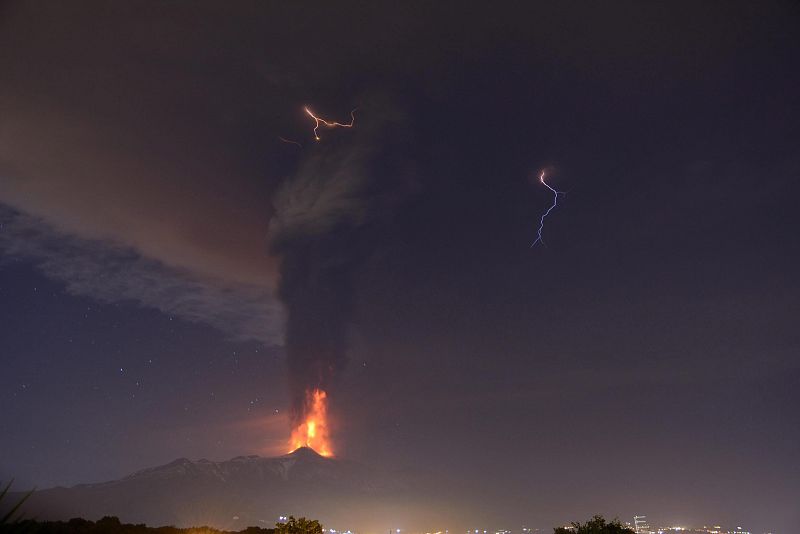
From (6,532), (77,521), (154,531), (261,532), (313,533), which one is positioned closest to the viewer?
(6,532)

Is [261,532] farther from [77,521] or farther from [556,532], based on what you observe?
[556,532]

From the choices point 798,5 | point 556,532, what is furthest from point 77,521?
point 798,5

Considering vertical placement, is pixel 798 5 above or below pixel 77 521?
above

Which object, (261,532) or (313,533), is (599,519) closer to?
(313,533)

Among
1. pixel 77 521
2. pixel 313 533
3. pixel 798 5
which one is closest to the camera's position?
pixel 798 5

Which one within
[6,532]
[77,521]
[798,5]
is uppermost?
[798,5]

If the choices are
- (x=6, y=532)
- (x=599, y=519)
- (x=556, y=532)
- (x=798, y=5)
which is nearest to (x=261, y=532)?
(x=556, y=532)

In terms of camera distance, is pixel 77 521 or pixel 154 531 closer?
pixel 77 521

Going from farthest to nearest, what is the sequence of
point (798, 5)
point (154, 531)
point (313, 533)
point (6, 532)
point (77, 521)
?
1. point (154, 531)
2. point (77, 521)
3. point (313, 533)
4. point (798, 5)
5. point (6, 532)

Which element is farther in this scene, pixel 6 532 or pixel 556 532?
pixel 556 532
